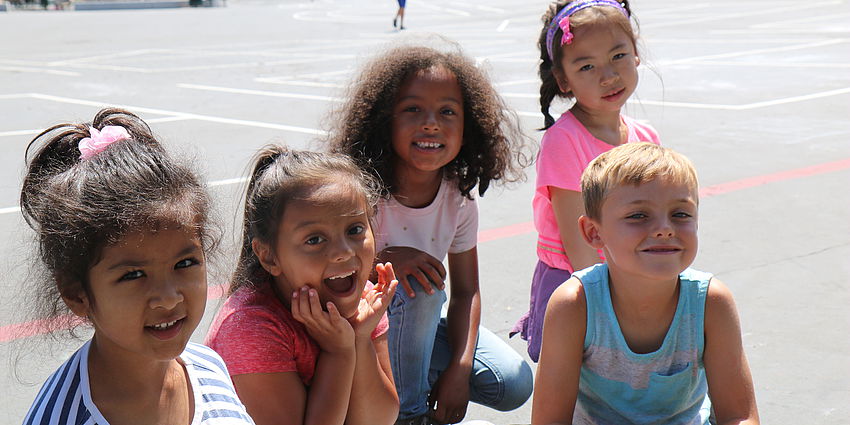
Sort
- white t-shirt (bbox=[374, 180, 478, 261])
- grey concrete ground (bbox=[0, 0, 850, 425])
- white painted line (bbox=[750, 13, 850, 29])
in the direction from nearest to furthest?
white t-shirt (bbox=[374, 180, 478, 261])
grey concrete ground (bbox=[0, 0, 850, 425])
white painted line (bbox=[750, 13, 850, 29])

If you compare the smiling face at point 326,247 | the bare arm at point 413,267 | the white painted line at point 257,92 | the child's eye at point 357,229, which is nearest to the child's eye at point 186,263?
the smiling face at point 326,247

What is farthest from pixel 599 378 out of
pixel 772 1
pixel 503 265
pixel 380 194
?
pixel 772 1

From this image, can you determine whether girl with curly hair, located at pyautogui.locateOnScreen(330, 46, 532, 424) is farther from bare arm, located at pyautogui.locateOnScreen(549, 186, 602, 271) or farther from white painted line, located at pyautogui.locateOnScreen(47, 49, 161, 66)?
white painted line, located at pyautogui.locateOnScreen(47, 49, 161, 66)

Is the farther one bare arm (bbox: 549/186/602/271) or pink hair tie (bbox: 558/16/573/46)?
pink hair tie (bbox: 558/16/573/46)

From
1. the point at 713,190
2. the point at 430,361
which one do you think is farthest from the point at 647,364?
the point at 713,190

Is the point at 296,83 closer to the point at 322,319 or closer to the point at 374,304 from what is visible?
the point at 374,304

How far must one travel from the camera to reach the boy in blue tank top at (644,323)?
240 centimetres

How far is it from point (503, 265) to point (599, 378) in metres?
2.52

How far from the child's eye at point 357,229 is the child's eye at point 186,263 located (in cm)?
62

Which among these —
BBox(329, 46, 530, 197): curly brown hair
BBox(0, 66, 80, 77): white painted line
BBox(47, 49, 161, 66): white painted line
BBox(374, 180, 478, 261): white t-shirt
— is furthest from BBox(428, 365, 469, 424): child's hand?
BBox(47, 49, 161, 66): white painted line

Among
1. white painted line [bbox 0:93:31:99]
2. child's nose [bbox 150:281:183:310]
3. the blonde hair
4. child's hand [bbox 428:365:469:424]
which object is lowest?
white painted line [bbox 0:93:31:99]

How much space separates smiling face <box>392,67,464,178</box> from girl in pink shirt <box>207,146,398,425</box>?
1.76 feet

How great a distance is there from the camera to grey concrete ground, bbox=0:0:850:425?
12.7ft

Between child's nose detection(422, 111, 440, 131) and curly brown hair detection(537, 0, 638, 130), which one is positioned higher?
curly brown hair detection(537, 0, 638, 130)
